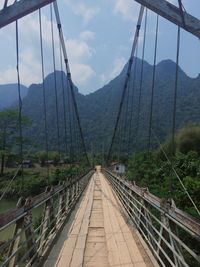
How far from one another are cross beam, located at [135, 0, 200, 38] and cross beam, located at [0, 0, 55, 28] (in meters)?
1.31

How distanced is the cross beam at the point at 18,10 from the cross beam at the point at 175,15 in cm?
131

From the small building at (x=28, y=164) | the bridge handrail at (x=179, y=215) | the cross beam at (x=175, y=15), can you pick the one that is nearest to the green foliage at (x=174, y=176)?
the cross beam at (x=175, y=15)

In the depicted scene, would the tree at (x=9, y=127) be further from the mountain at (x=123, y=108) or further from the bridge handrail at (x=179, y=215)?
the bridge handrail at (x=179, y=215)

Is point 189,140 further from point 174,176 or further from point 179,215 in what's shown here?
point 179,215

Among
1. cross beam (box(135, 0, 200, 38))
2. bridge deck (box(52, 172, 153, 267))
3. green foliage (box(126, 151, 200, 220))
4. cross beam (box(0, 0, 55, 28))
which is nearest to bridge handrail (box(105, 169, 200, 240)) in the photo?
bridge deck (box(52, 172, 153, 267))

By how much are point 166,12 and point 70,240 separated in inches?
132

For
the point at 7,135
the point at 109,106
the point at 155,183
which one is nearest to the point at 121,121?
the point at 155,183

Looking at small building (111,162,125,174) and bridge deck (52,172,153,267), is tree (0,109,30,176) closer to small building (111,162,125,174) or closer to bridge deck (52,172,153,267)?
small building (111,162,125,174)

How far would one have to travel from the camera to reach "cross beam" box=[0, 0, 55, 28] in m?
4.75

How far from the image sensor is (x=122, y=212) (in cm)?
931

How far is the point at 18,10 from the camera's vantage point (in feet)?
16.0

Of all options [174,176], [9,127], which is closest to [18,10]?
[174,176]

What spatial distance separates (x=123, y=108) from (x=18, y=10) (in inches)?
949

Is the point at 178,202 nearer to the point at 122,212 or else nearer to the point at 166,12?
the point at 122,212
